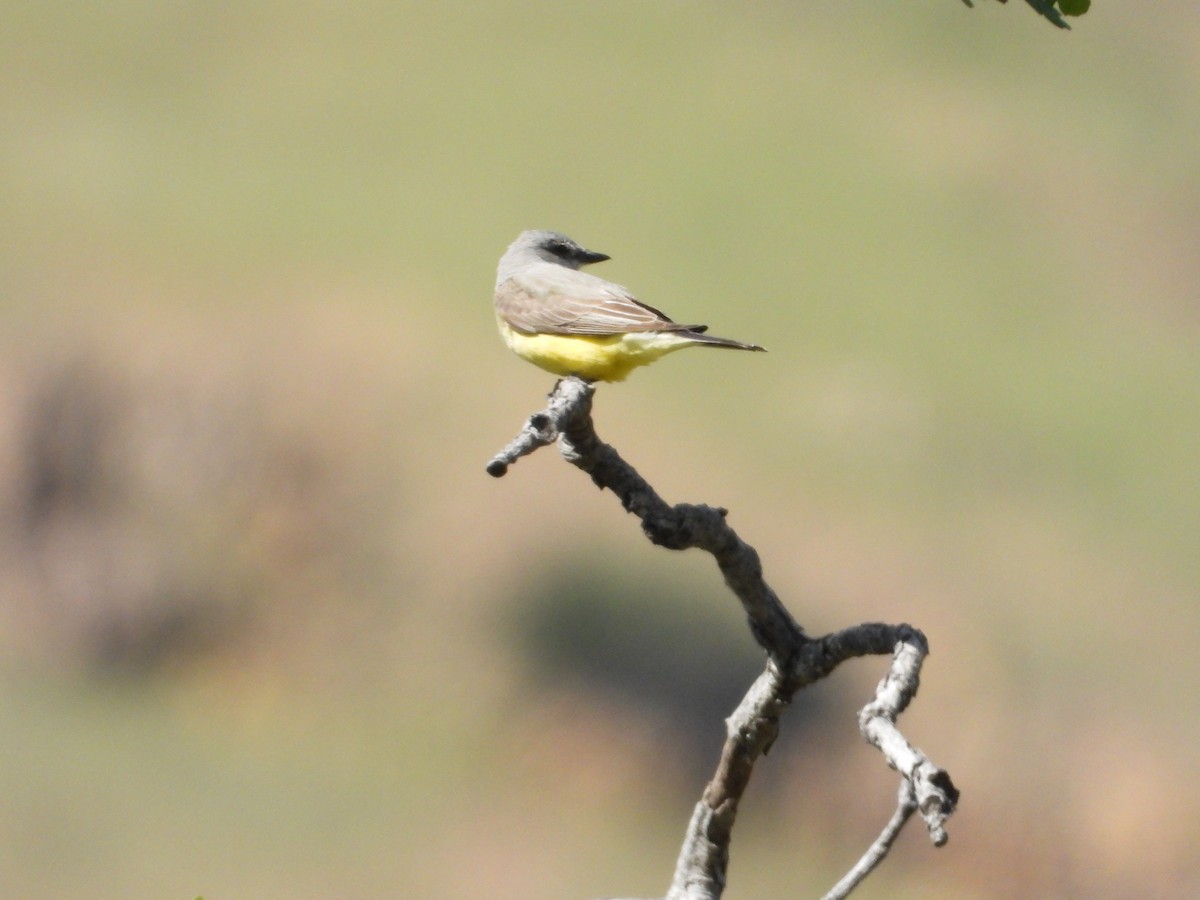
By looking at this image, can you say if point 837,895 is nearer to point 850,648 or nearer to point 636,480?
point 850,648

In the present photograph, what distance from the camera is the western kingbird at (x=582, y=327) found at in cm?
481

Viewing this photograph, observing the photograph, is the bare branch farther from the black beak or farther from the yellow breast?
the black beak

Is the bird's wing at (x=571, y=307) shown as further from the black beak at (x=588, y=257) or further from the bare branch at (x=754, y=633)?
the bare branch at (x=754, y=633)

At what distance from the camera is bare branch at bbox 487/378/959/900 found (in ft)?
10.4

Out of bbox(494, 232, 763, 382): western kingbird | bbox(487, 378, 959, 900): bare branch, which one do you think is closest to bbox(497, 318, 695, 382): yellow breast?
bbox(494, 232, 763, 382): western kingbird

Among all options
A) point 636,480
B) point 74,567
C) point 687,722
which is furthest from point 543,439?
point 74,567

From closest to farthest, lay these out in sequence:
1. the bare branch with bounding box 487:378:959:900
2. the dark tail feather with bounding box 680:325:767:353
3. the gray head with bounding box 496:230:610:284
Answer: the bare branch with bounding box 487:378:959:900 < the dark tail feather with bounding box 680:325:767:353 < the gray head with bounding box 496:230:610:284

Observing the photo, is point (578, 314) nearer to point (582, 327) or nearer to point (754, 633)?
point (582, 327)

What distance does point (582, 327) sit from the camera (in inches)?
198

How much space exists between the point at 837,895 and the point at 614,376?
7.25 ft

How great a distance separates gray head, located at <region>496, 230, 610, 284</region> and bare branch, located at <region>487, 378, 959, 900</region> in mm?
2129

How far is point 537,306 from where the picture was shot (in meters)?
5.32

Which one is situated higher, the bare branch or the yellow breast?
the yellow breast

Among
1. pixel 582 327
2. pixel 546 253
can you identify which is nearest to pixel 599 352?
pixel 582 327
